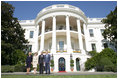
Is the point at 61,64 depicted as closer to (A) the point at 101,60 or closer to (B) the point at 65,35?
(A) the point at 101,60

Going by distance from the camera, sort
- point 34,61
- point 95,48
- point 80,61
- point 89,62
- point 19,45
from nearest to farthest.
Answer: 1. point 34,61
2. point 19,45
3. point 89,62
4. point 80,61
5. point 95,48

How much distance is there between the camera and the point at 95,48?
92.8 feet

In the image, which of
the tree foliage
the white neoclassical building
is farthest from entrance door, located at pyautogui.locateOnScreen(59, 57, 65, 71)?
the tree foliage

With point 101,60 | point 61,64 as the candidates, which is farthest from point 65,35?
point 101,60

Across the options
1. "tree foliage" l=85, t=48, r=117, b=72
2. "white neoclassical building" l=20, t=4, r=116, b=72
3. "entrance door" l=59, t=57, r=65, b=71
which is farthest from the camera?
"white neoclassical building" l=20, t=4, r=116, b=72

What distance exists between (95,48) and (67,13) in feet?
36.1

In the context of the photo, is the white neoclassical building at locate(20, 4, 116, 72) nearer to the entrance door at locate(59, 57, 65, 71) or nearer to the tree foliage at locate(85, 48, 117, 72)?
the entrance door at locate(59, 57, 65, 71)

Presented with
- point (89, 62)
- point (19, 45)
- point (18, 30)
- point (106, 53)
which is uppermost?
point (18, 30)

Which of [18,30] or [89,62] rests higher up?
[18,30]

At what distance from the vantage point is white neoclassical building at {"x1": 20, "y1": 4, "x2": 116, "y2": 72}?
71.2ft

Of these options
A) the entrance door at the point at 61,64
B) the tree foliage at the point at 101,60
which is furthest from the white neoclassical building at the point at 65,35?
the tree foliage at the point at 101,60

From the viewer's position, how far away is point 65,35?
26.6m

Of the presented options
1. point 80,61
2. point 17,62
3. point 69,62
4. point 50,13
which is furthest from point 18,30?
point 80,61

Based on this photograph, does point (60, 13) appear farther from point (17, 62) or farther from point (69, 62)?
point (17, 62)
